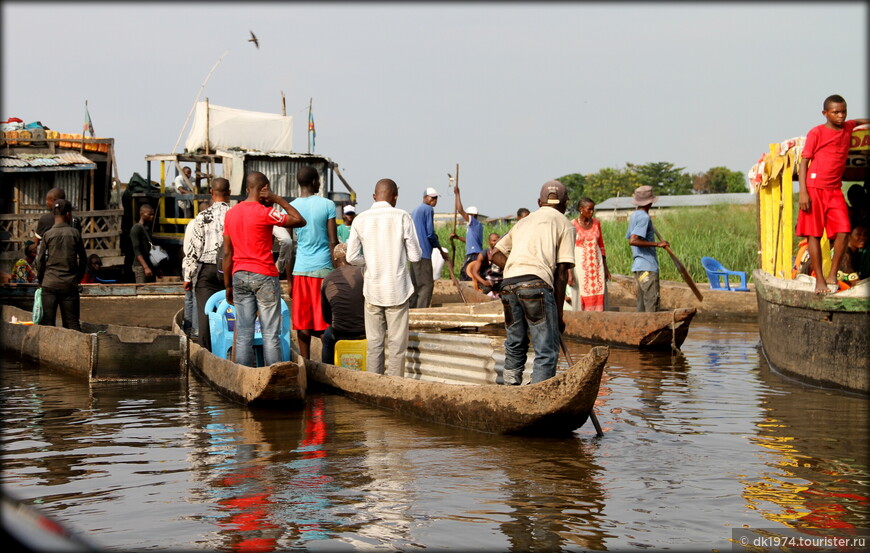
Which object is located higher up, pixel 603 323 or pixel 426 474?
pixel 603 323

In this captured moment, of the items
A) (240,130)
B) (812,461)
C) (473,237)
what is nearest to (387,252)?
(812,461)

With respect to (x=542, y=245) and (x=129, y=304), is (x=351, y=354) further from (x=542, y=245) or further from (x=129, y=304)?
(x=129, y=304)

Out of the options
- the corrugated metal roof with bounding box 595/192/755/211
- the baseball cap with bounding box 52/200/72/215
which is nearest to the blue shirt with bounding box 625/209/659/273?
the baseball cap with bounding box 52/200/72/215

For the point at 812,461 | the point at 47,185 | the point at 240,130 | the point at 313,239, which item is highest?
the point at 240,130

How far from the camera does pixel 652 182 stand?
56656mm

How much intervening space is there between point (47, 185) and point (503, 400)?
1354 centimetres

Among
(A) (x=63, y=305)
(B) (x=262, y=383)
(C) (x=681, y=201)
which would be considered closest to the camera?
(B) (x=262, y=383)

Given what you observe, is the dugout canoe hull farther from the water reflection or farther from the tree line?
the tree line

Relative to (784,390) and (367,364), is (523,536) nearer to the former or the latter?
(367,364)

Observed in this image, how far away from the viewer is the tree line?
55906 mm

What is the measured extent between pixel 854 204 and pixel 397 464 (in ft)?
19.2

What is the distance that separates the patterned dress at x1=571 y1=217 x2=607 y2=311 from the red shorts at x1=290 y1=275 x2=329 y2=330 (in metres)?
3.72

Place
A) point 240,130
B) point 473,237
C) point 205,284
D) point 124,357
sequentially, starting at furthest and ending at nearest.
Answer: point 240,130 → point 473,237 → point 205,284 → point 124,357

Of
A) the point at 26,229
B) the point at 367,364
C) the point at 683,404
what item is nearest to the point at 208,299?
the point at 367,364
